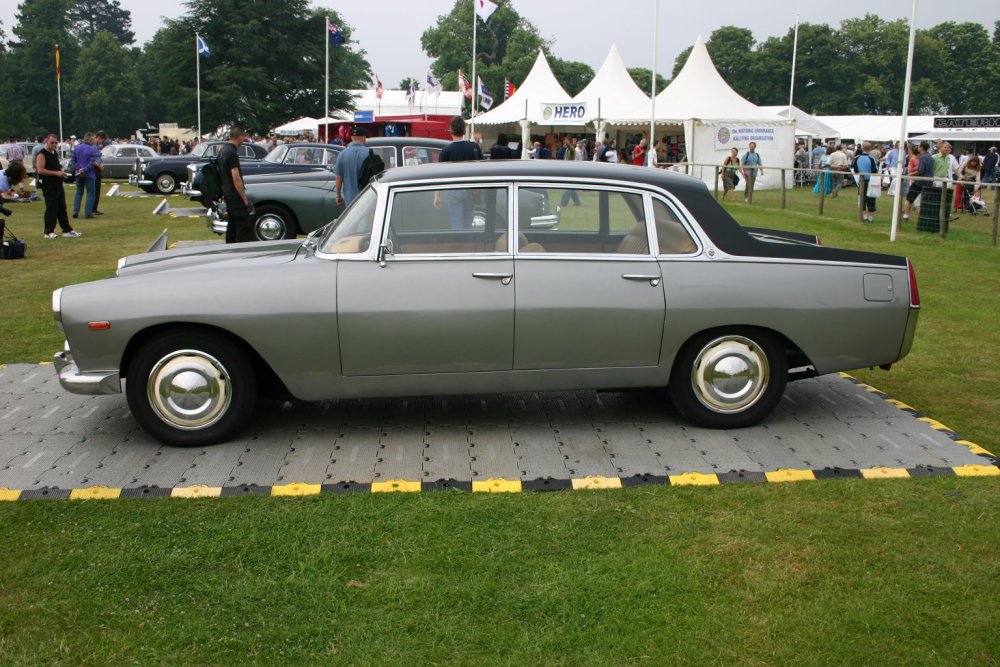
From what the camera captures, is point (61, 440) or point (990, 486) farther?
point (61, 440)

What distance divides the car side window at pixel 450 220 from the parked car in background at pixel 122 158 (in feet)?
105

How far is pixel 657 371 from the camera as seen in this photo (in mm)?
5660

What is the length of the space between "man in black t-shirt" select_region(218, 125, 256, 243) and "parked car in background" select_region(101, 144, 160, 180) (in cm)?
2472

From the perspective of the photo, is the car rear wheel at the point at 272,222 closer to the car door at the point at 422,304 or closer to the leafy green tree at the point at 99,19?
the car door at the point at 422,304

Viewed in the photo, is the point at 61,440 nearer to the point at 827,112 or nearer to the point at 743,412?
the point at 743,412

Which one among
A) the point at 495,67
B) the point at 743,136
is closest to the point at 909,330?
the point at 743,136

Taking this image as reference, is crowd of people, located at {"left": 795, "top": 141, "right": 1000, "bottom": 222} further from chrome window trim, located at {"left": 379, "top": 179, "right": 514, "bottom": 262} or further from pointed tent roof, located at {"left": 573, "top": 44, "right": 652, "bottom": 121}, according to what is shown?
chrome window trim, located at {"left": 379, "top": 179, "right": 514, "bottom": 262}

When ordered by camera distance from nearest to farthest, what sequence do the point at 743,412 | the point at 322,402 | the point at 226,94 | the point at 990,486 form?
the point at 990,486, the point at 743,412, the point at 322,402, the point at 226,94

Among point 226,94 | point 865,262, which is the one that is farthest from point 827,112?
point 865,262

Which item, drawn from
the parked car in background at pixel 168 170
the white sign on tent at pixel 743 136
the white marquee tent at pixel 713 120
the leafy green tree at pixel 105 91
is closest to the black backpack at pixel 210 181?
the parked car in background at pixel 168 170

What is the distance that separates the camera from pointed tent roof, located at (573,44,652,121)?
112 feet

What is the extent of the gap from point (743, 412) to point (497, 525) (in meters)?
2.11

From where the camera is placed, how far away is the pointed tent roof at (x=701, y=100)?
106 ft

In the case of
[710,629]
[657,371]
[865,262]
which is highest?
[865,262]
